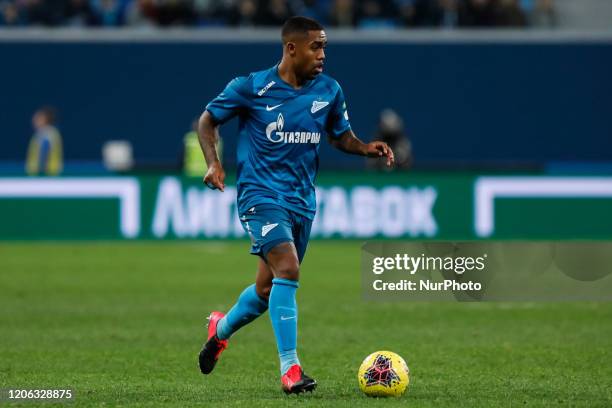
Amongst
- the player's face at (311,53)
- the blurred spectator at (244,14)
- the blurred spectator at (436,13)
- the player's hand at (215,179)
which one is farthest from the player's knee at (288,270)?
the blurred spectator at (436,13)

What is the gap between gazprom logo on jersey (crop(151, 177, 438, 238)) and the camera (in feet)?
64.4

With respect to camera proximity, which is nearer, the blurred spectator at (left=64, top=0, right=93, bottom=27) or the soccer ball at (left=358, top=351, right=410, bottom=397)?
the soccer ball at (left=358, top=351, right=410, bottom=397)

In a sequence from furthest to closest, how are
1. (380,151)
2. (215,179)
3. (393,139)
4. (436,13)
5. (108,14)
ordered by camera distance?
(108,14), (436,13), (393,139), (380,151), (215,179)

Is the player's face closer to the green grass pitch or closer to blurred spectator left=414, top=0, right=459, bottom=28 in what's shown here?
the green grass pitch

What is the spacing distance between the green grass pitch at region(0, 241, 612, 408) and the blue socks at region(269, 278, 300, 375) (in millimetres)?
255

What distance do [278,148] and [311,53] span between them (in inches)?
23.7

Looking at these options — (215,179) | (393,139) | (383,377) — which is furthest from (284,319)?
(393,139)

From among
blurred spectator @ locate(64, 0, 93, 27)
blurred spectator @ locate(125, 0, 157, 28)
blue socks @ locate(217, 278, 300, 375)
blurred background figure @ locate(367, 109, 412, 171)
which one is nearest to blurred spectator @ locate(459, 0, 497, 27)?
blurred background figure @ locate(367, 109, 412, 171)

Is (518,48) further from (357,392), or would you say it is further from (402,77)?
(357,392)

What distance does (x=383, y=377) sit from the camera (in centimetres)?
723

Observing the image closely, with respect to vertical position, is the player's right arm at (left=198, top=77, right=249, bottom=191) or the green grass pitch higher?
the player's right arm at (left=198, top=77, right=249, bottom=191)

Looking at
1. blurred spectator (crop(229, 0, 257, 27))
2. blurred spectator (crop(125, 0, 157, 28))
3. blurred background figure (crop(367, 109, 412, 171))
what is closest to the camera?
blurred background figure (crop(367, 109, 412, 171))

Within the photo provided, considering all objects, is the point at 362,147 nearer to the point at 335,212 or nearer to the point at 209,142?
the point at 209,142

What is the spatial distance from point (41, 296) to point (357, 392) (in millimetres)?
6805
